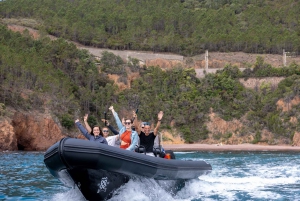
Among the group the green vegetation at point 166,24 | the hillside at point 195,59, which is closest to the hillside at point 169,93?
the hillside at point 195,59

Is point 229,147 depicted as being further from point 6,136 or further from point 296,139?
point 6,136

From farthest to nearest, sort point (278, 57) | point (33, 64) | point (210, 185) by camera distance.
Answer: point (278, 57) → point (33, 64) → point (210, 185)

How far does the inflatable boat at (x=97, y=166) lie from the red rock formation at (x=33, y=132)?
86.4ft

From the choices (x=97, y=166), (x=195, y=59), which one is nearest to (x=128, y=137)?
(x=97, y=166)

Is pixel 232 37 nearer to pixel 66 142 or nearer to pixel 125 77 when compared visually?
pixel 125 77

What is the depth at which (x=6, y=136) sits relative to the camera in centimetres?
3250

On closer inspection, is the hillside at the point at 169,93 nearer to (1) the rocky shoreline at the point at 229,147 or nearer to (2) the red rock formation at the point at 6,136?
(1) the rocky shoreline at the point at 229,147

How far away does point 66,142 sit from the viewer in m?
9.21

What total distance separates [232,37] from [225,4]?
1225 inches

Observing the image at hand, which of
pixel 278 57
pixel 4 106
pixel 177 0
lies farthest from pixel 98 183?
pixel 177 0

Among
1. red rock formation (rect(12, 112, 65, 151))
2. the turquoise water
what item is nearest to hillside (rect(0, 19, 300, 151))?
red rock formation (rect(12, 112, 65, 151))

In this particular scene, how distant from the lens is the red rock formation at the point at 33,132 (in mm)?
35844

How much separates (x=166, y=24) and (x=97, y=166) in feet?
236

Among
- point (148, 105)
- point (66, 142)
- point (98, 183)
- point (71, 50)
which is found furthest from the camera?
→ point (71, 50)
